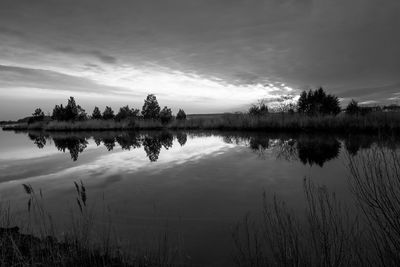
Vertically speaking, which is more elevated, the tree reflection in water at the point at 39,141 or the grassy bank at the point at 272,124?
the grassy bank at the point at 272,124

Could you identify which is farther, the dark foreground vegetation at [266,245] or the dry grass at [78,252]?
the dry grass at [78,252]

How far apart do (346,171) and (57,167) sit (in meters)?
9.47

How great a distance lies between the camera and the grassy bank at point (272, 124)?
15.8m

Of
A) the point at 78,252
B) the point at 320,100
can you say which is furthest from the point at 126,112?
the point at 78,252

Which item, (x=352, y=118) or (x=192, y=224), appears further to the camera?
(x=352, y=118)

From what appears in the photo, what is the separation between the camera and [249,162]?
894 cm

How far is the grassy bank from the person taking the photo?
1580 centimetres

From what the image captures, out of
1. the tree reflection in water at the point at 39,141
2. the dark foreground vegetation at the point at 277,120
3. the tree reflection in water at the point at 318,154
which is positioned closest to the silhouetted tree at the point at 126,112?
the dark foreground vegetation at the point at 277,120

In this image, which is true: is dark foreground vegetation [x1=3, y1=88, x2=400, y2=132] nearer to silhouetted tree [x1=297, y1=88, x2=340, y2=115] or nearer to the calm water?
silhouetted tree [x1=297, y1=88, x2=340, y2=115]

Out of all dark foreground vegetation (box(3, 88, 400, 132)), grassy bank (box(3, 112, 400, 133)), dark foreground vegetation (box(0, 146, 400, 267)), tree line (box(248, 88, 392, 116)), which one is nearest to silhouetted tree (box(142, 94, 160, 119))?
dark foreground vegetation (box(3, 88, 400, 132))

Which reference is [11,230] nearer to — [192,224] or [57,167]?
[192,224]

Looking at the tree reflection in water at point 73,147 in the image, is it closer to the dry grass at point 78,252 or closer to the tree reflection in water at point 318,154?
the dry grass at point 78,252

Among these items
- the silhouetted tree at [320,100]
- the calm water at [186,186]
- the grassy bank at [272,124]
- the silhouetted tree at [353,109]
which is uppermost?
the silhouetted tree at [320,100]

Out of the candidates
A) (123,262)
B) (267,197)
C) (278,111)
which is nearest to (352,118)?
(278,111)
